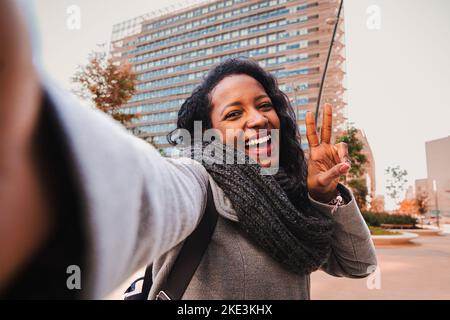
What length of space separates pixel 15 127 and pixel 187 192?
270mm

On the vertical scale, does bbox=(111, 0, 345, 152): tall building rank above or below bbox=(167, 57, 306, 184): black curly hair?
above

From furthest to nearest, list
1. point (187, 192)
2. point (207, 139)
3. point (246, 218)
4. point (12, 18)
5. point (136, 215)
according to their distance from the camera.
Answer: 1. point (207, 139)
2. point (246, 218)
3. point (187, 192)
4. point (136, 215)
5. point (12, 18)

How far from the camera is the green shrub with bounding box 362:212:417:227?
12875 mm

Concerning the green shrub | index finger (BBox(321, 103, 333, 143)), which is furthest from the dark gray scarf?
the green shrub

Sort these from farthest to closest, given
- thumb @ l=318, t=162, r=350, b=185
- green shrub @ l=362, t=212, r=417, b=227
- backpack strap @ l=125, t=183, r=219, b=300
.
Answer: green shrub @ l=362, t=212, r=417, b=227 → thumb @ l=318, t=162, r=350, b=185 → backpack strap @ l=125, t=183, r=219, b=300

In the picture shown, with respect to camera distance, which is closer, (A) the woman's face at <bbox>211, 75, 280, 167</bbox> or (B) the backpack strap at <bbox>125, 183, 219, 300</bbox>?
(B) the backpack strap at <bbox>125, 183, 219, 300</bbox>

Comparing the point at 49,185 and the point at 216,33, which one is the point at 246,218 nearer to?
the point at 49,185

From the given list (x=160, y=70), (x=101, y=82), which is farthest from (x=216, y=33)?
(x=101, y=82)

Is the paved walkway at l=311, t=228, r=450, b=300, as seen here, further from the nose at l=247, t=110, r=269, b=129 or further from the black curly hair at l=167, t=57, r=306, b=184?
the nose at l=247, t=110, r=269, b=129

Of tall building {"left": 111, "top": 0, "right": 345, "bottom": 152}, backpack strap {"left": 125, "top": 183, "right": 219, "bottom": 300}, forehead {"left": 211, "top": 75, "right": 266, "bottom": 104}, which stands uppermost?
tall building {"left": 111, "top": 0, "right": 345, "bottom": 152}

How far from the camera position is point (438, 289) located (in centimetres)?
348

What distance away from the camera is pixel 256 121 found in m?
0.92

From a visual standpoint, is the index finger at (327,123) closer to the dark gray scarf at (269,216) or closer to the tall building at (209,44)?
the dark gray scarf at (269,216)
